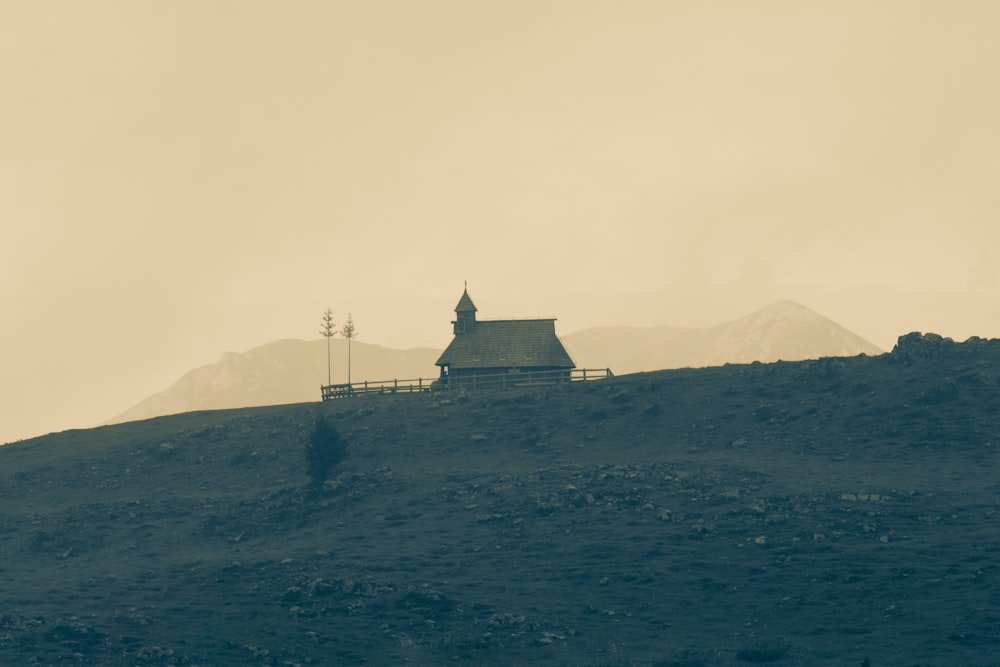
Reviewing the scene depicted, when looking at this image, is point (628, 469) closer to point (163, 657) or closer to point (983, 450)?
point (983, 450)

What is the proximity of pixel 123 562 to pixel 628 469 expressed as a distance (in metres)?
24.8

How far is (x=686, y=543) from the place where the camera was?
5056cm

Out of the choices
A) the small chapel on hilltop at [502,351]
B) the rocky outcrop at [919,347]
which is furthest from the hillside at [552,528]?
the small chapel on hilltop at [502,351]

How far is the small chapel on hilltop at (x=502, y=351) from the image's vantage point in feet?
303

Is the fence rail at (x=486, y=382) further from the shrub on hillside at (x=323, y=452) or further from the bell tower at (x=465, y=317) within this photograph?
the shrub on hillside at (x=323, y=452)

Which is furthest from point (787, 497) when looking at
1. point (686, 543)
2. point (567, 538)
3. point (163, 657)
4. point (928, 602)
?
point (163, 657)

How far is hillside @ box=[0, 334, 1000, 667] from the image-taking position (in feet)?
135

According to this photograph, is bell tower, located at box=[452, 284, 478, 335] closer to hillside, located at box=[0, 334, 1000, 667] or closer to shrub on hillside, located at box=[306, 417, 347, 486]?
hillside, located at box=[0, 334, 1000, 667]

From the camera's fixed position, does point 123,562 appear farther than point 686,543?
Yes

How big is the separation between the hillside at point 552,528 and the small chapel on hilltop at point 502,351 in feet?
30.8

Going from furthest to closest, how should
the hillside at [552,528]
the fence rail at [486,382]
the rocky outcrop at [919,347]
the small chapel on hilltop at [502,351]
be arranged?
the small chapel on hilltop at [502,351] < the fence rail at [486,382] < the rocky outcrop at [919,347] < the hillside at [552,528]

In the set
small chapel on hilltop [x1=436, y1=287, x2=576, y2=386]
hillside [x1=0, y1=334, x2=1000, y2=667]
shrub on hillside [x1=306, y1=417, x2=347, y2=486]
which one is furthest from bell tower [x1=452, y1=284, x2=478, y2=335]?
shrub on hillside [x1=306, y1=417, x2=347, y2=486]

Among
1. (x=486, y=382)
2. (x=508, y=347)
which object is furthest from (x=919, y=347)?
(x=508, y=347)

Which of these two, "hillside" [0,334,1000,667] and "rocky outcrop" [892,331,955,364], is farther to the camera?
"rocky outcrop" [892,331,955,364]
